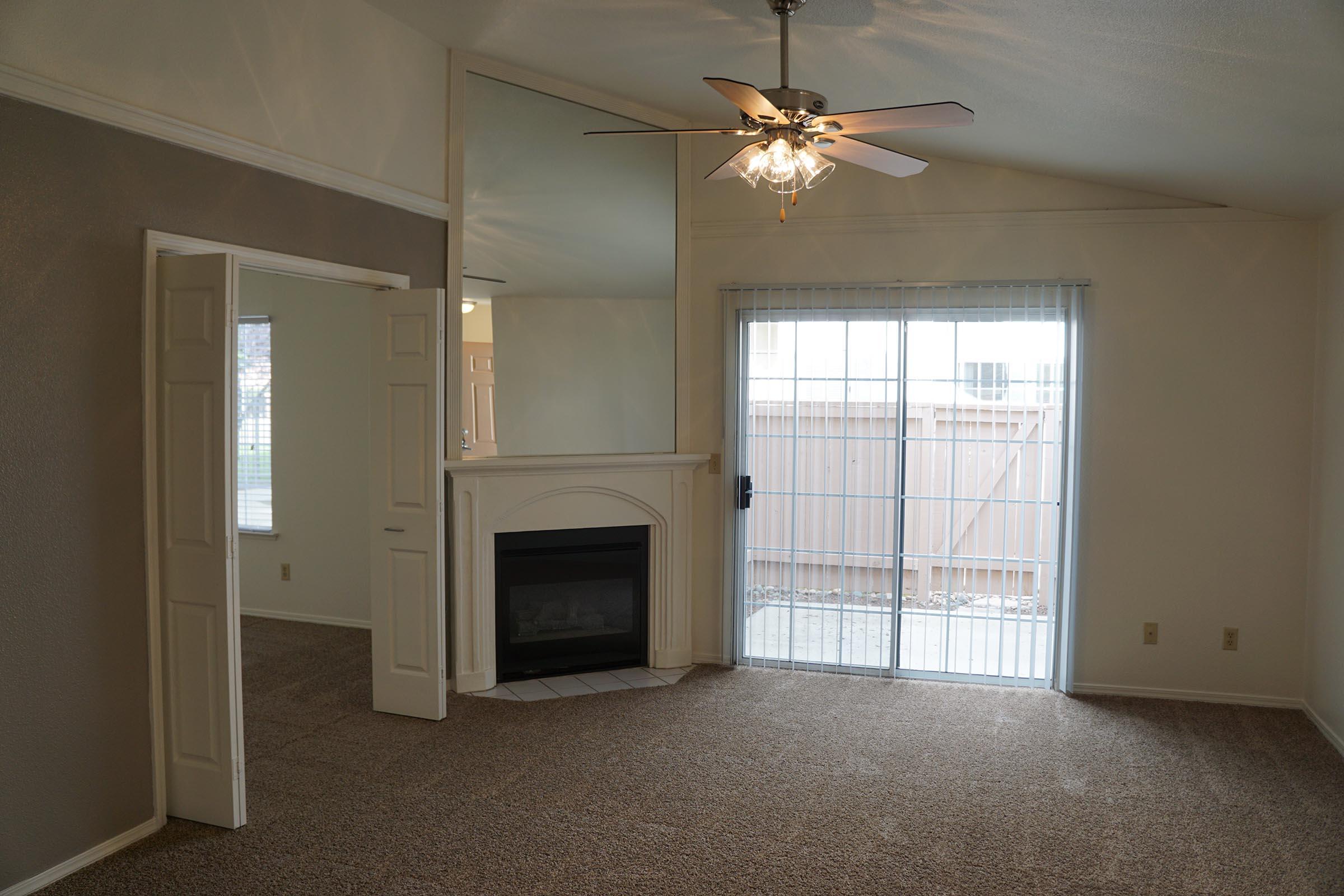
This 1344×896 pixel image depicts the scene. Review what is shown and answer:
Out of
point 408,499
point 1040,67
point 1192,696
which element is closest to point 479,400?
point 408,499

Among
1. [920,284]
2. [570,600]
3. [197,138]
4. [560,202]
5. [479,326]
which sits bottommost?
[570,600]

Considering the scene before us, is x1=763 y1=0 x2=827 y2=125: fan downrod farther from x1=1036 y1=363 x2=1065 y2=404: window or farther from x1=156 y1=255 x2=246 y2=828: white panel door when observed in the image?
x1=1036 y1=363 x2=1065 y2=404: window

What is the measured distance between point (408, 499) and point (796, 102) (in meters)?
2.50

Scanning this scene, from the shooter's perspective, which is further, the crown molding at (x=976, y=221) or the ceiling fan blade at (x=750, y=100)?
the crown molding at (x=976, y=221)

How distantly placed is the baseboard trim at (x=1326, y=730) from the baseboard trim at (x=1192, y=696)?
→ 0.07m

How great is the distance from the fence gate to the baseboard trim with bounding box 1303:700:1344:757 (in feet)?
3.76

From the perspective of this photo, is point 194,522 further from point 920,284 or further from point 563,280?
point 920,284

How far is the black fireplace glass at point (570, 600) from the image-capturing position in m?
4.84

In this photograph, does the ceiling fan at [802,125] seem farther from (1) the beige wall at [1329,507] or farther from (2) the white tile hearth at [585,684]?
(2) the white tile hearth at [585,684]

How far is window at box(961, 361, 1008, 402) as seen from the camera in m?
4.73

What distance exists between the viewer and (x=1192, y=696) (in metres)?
4.62

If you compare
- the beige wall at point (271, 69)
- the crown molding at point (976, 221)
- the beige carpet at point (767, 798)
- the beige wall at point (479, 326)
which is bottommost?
the beige carpet at point (767, 798)

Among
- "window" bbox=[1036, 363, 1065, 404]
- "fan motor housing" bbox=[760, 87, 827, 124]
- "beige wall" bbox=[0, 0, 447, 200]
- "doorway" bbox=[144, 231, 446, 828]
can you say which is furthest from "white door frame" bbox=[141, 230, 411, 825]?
"window" bbox=[1036, 363, 1065, 404]

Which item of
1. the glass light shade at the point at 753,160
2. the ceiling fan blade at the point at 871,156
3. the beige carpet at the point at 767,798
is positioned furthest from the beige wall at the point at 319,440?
the ceiling fan blade at the point at 871,156
